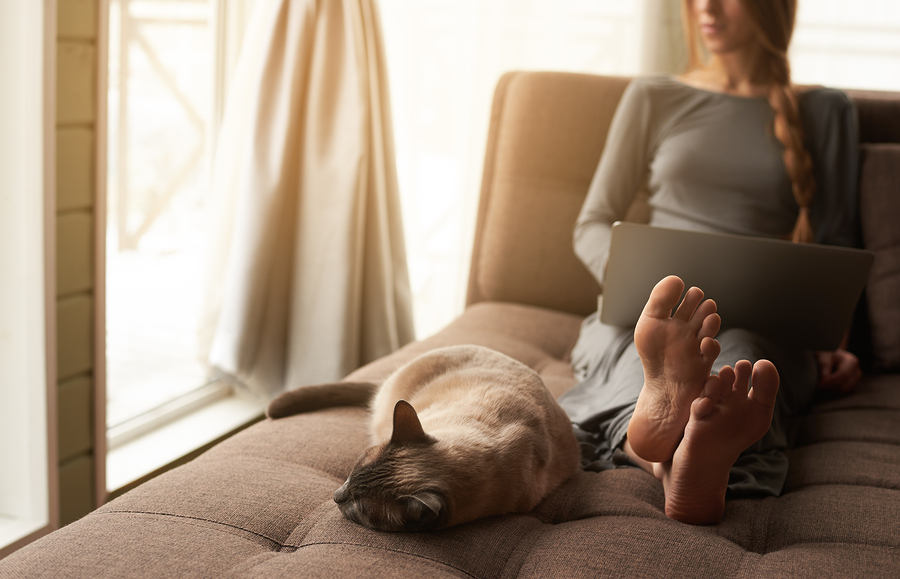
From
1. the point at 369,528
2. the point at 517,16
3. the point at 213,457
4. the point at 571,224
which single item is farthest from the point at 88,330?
the point at 517,16

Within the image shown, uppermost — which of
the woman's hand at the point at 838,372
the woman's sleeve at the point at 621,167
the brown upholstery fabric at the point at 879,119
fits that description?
the brown upholstery fabric at the point at 879,119

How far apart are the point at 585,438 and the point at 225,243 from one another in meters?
1.36

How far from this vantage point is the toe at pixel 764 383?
0.81 meters

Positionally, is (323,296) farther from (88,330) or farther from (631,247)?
(631,247)

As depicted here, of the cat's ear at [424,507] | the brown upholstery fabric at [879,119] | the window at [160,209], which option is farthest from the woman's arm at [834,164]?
the window at [160,209]

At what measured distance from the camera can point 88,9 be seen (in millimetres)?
1266

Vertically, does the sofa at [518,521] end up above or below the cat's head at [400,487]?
below

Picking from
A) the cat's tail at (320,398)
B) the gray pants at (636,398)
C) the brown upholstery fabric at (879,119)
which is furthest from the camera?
the brown upholstery fabric at (879,119)

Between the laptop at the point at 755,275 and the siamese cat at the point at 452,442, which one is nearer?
the siamese cat at the point at 452,442

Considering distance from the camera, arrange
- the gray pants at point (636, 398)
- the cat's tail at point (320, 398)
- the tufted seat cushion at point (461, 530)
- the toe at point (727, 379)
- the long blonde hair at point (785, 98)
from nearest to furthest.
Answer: the tufted seat cushion at point (461, 530) < the toe at point (727, 379) < the gray pants at point (636, 398) < the cat's tail at point (320, 398) < the long blonde hair at point (785, 98)

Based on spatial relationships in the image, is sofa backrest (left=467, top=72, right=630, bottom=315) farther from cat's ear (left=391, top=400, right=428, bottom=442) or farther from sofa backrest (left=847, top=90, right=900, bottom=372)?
cat's ear (left=391, top=400, right=428, bottom=442)

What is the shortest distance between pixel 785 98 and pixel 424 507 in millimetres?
1234

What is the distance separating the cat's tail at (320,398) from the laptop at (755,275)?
0.46 meters

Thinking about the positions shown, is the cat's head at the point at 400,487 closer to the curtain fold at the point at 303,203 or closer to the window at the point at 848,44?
the curtain fold at the point at 303,203
